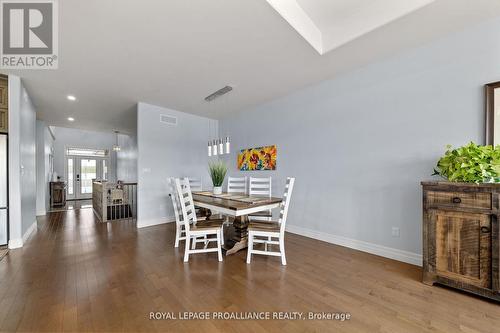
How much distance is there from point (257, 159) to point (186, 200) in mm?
2290

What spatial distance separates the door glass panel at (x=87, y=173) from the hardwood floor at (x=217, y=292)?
7772 millimetres

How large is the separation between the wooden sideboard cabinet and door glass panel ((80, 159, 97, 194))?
12.0 metres

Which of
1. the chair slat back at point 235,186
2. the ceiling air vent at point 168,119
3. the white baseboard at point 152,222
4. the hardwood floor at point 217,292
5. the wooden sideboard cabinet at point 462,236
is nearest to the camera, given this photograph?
the hardwood floor at point 217,292

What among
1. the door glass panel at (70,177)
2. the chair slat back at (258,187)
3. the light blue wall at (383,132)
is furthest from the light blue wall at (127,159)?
the light blue wall at (383,132)

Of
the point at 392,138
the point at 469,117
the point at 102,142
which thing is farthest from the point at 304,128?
the point at 102,142

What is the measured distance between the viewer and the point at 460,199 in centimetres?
193

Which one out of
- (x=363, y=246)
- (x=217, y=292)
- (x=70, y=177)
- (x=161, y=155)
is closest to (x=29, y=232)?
(x=161, y=155)

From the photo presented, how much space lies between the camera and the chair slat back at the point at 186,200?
2654mm

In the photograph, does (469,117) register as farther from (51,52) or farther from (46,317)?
(51,52)

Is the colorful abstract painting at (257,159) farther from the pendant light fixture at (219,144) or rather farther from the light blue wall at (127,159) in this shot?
the light blue wall at (127,159)

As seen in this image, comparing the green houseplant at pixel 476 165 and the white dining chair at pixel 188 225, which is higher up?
the green houseplant at pixel 476 165

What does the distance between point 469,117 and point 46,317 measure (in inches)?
172

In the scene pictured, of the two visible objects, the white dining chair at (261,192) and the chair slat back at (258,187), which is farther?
the chair slat back at (258,187)

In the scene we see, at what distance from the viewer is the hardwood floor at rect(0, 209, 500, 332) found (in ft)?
5.17
